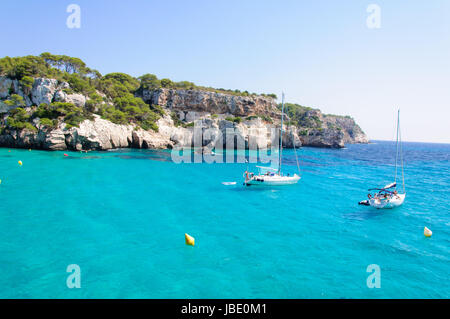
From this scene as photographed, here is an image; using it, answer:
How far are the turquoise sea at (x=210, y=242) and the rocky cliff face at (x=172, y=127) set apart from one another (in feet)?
69.4

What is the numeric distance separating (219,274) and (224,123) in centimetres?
5222

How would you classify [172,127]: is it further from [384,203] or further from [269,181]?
[384,203]

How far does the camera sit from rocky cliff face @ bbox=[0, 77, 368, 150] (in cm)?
4178

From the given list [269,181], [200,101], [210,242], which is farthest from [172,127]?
[210,242]

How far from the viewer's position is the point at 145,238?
12.3 metres

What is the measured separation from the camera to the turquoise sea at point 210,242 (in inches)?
345

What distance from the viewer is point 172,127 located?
61.0m

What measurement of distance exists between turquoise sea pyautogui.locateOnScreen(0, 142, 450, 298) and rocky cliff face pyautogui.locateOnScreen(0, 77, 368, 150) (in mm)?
21160

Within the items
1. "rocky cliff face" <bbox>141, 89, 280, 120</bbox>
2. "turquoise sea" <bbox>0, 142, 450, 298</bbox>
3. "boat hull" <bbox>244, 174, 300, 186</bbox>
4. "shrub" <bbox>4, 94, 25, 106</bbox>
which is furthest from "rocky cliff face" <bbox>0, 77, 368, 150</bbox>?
"turquoise sea" <bbox>0, 142, 450, 298</bbox>

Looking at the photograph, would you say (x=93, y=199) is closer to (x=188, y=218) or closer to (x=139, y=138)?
(x=188, y=218)

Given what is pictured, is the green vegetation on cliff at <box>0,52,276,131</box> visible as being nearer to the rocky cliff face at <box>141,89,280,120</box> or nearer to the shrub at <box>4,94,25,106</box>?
the shrub at <box>4,94,25,106</box>

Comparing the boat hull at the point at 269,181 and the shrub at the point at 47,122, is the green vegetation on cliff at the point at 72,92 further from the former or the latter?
the boat hull at the point at 269,181

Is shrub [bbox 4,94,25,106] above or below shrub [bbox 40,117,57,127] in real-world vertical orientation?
above

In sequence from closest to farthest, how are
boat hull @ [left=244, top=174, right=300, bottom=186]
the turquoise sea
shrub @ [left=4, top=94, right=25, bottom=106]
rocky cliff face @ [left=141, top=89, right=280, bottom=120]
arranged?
the turquoise sea < boat hull @ [left=244, top=174, right=300, bottom=186] < shrub @ [left=4, top=94, right=25, bottom=106] < rocky cliff face @ [left=141, top=89, right=280, bottom=120]
